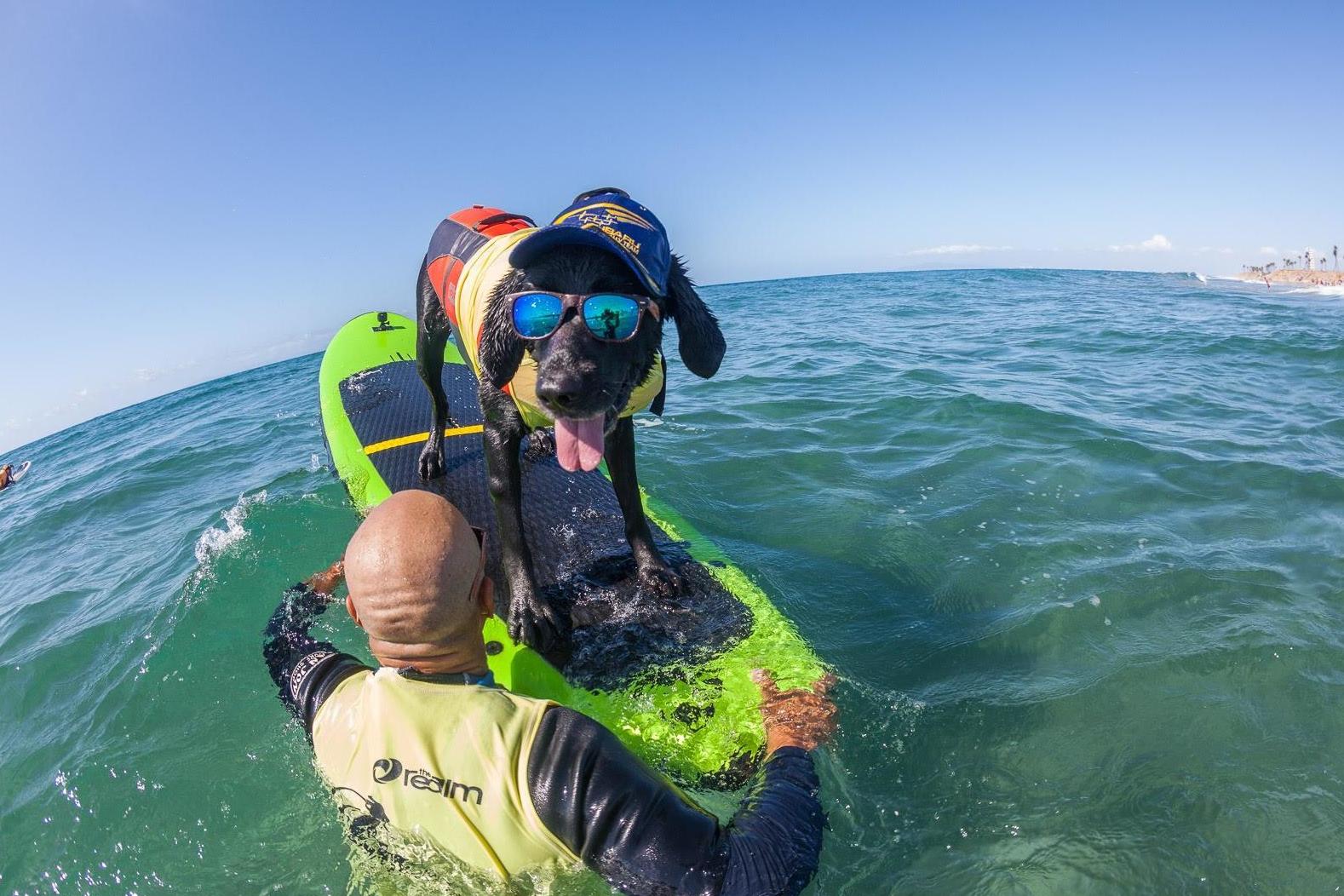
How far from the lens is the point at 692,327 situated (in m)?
2.95

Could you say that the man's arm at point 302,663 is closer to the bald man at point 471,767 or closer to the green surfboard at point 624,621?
the bald man at point 471,767

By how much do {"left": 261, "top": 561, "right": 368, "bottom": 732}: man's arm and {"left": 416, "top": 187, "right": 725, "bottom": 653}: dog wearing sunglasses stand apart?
91cm

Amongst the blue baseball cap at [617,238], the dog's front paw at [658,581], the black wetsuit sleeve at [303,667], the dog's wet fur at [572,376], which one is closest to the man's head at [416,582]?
the black wetsuit sleeve at [303,667]

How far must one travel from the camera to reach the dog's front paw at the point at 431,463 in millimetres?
4672

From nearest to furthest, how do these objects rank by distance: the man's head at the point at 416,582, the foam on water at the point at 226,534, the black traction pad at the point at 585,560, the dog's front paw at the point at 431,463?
the man's head at the point at 416,582
the black traction pad at the point at 585,560
the dog's front paw at the point at 431,463
the foam on water at the point at 226,534

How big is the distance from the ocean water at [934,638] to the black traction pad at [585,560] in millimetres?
671

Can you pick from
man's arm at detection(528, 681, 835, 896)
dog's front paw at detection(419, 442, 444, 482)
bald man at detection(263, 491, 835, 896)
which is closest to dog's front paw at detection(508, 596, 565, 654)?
bald man at detection(263, 491, 835, 896)

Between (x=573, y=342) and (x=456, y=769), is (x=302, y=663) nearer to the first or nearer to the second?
(x=456, y=769)

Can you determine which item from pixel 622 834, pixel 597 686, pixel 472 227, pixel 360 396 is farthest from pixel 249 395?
pixel 622 834

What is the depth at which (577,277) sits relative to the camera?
258cm

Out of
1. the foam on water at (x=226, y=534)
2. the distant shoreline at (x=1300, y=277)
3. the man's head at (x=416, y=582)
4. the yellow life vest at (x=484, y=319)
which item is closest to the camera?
the man's head at (x=416, y=582)

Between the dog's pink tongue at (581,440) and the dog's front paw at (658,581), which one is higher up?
the dog's pink tongue at (581,440)

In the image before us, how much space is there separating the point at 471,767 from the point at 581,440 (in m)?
1.33

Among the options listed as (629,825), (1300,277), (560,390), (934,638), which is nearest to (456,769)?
(629,825)
